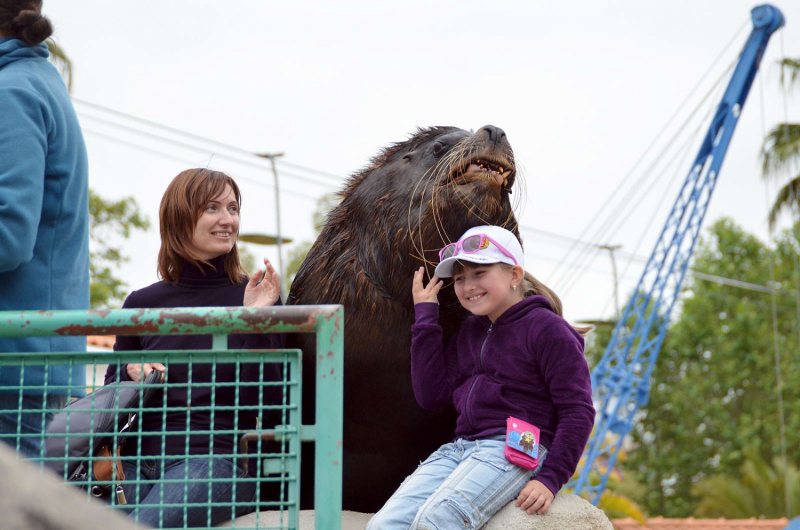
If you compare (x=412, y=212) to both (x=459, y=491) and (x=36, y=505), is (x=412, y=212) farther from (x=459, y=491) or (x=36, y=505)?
(x=36, y=505)

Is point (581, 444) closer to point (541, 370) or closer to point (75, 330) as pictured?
point (541, 370)

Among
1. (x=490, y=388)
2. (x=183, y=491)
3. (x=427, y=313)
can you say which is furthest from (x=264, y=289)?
(x=490, y=388)

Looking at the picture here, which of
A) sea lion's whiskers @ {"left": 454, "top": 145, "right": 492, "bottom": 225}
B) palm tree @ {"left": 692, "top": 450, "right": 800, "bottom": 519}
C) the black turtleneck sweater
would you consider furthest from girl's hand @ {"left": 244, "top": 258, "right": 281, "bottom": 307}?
palm tree @ {"left": 692, "top": 450, "right": 800, "bottom": 519}

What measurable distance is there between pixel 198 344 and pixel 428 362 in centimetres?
77

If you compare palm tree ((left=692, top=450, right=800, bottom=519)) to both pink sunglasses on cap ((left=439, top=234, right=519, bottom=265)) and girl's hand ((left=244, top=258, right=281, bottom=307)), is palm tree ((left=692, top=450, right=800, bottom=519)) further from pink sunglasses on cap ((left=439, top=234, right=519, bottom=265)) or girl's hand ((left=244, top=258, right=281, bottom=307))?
girl's hand ((left=244, top=258, right=281, bottom=307))

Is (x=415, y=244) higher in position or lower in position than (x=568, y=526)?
higher

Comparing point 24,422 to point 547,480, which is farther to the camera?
point 547,480

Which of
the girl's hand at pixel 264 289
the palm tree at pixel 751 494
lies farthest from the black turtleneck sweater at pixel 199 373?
the palm tree at pixel 751 494

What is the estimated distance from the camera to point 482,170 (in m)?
2.82

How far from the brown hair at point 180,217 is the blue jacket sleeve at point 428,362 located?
0.83m

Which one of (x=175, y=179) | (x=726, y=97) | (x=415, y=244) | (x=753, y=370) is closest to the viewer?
(x=415, y=244)

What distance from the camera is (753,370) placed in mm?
25516

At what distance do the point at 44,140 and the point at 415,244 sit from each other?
3.98 feet

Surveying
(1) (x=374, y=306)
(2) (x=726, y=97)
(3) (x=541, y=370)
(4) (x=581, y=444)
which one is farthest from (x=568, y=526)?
(2) (x=726, y=97)
